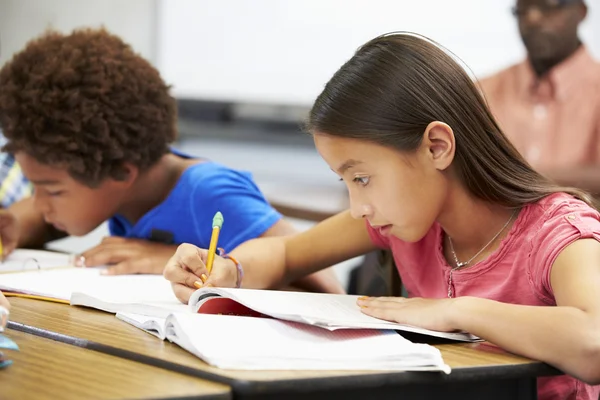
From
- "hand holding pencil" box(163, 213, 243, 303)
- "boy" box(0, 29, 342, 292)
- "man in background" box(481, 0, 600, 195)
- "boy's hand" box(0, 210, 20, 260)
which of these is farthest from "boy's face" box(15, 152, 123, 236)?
"man in background" box(481, 0, 600, 195)

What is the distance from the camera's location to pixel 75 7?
13.4ft

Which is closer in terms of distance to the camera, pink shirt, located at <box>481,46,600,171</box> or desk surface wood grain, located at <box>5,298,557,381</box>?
desk surface wood grain, located at <box>5,298,557,381</box>

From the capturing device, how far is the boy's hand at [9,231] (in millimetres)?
1812

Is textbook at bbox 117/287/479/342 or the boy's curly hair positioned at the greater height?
the boy's curly hair

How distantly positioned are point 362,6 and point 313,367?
10.9 ft

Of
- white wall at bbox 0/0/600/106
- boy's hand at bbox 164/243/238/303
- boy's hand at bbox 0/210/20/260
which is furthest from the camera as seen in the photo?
white wall at bbox 0/0/600/106

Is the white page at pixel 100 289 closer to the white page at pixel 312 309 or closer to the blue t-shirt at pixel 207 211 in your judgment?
the white page at pixel 312 309

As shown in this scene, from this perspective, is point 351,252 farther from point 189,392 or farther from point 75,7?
point 75,7

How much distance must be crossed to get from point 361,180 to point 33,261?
2.48 feet

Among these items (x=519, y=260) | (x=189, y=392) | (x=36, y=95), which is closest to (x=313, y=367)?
(x=189, y=392)

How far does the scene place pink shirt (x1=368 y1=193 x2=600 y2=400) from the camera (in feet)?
3.77

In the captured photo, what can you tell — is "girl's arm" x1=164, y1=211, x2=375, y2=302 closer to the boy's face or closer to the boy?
the boy

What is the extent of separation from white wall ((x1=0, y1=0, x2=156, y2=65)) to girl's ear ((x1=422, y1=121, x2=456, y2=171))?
280 cm

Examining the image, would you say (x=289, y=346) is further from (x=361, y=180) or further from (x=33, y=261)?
(x=33, y=261)
